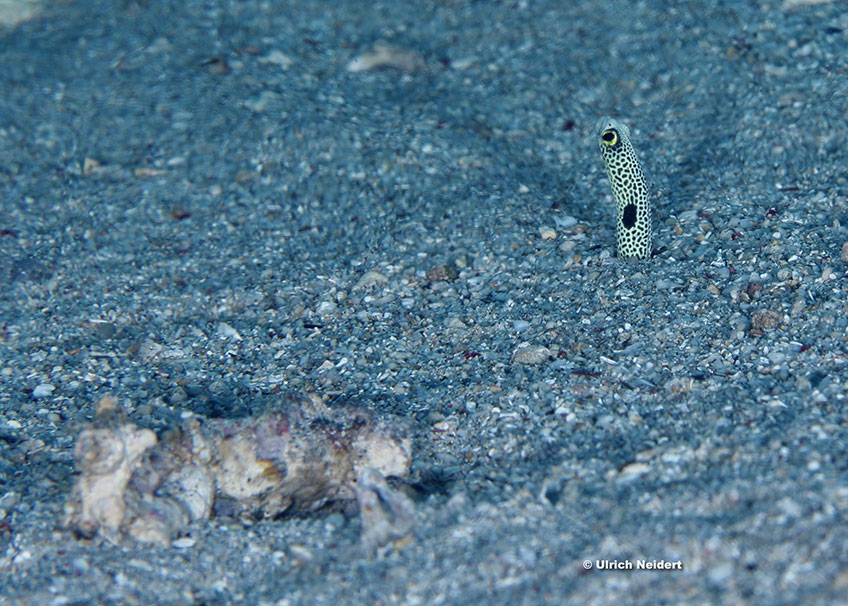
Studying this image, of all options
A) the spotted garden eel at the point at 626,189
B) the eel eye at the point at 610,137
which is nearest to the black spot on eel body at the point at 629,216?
the spotted garden eel at the point at 626,189

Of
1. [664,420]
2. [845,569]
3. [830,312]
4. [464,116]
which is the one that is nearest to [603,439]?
[664,420]

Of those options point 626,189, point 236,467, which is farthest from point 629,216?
point 236,467

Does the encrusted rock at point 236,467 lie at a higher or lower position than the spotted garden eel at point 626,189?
lower

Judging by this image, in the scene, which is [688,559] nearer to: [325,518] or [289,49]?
[325,518]

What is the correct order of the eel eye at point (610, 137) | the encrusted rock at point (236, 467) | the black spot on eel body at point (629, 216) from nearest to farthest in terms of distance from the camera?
the encrusted rock at point (236, 467) < the eel eye at point (610, 137) < the black spot on eel body at point (629, 216)

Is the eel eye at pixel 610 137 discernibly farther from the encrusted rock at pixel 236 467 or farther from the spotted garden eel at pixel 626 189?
the encrusted rock at pixel 236 467

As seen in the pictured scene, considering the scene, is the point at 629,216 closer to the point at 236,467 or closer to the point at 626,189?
the point at 626,189

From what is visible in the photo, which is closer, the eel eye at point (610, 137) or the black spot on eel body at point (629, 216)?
the eel eye at point (610, 137)

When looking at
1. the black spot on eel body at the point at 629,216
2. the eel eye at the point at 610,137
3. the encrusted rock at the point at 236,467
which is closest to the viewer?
the encrusted rock at the point at 236,467
